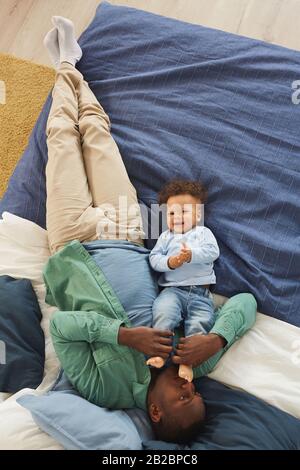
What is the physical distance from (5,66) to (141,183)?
3.22 feet

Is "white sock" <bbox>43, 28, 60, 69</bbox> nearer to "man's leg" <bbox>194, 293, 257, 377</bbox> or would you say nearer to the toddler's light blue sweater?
the toddler's light blue sweater

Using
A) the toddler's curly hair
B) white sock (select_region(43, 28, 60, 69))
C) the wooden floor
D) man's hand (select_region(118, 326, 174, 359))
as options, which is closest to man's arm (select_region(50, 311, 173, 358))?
man's hand (select_region(118, 326, 174, 359))

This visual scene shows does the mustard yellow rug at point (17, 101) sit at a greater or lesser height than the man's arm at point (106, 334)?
greater

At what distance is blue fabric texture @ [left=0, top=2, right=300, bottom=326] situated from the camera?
138 cm

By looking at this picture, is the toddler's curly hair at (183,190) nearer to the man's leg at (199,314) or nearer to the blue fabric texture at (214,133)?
the blue fabric texture at (214,133)

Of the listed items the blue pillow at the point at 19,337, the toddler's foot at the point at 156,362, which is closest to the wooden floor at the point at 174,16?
the blue pillow at the point at 19,337

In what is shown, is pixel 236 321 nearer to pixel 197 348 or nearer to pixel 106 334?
pixel 197 348

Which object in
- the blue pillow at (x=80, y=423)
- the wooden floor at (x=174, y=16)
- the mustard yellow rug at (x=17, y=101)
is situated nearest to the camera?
the blue pillow at (x=80, y=423)

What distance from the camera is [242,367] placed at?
4.08 ft

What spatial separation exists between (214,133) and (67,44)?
24.0 inches

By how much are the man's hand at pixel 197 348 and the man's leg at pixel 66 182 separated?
0.42m

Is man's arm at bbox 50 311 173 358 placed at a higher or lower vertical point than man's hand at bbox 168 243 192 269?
lower

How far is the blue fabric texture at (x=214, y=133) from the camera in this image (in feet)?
4.51

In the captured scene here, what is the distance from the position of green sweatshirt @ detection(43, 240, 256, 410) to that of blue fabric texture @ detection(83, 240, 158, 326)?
0.08 ft
